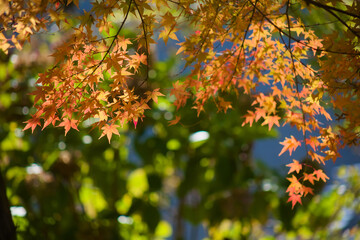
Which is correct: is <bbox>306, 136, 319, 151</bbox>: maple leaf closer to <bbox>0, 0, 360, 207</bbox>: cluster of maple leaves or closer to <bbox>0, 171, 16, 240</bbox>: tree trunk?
<bbox>0, 0, 360, 207</bbox>: cluster of maple leaves

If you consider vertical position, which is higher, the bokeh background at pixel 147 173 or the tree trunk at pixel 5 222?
the bokeh background at pixel 147 173

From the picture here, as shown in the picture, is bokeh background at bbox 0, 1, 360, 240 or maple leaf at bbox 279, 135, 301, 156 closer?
maple leaf at bbox 279, 135, 301, 156

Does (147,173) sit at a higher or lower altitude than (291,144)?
higher

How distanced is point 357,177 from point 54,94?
340 cm

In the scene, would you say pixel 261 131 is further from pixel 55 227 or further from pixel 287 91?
pixel 55 227

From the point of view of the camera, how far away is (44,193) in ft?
10.4

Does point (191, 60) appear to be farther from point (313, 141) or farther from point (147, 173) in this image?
point (147, 173)

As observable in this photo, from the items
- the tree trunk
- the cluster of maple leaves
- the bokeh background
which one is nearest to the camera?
the cluster of maple leaves

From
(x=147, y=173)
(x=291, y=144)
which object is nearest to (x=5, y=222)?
(x=291, y=144)

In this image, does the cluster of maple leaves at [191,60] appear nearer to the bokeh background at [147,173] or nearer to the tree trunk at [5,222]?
the tree trunk at [5,222]

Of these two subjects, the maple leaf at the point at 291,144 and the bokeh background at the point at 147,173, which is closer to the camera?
the maple leaf at the point at 291,144

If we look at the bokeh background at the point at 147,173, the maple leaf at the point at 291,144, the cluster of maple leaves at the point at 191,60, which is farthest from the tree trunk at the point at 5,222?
the bokeh background at the point at 147,173

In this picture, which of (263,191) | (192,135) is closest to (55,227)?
(192,135)

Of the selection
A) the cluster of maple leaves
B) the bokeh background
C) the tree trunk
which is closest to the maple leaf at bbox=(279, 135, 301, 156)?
the cluster of maple leaves
